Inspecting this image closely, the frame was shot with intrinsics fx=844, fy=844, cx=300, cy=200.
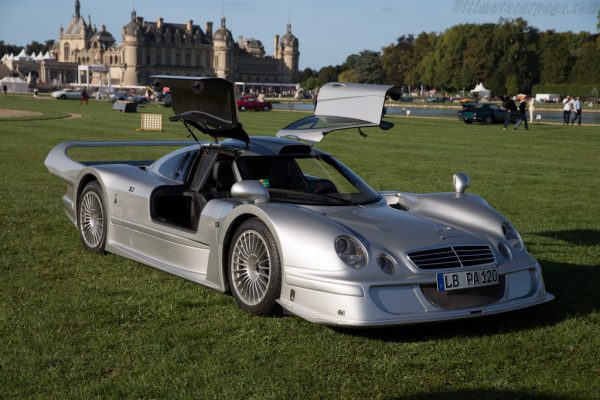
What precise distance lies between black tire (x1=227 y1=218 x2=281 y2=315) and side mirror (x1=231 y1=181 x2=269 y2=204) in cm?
19

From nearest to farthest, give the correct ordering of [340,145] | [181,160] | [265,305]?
[265,305] → [181,160] → [340,145]

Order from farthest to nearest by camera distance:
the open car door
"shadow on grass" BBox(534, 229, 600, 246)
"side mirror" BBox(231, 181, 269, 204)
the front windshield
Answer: "shadow on grass" BBox(534, 229, 600, 246) < the open car door < the front windshield < "side mirror" BBox(231, 181, 269, 204)

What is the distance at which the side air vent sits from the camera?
6.09 m

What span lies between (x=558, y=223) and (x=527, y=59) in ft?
430

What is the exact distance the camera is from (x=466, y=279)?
609 centimetres

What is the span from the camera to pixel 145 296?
7.10 metres

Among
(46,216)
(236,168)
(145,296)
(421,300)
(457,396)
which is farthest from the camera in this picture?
(46,216)

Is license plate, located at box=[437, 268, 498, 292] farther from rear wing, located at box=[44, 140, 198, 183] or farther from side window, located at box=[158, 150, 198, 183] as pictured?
rear wing, located at box=[44, 140, 198, 183]

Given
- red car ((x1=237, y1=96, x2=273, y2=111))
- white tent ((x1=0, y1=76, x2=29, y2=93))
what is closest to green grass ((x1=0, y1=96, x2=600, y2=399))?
red car ((x1=237, y1=96, x2=273, y2=111))

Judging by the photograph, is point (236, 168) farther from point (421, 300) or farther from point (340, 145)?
point (340, 145)

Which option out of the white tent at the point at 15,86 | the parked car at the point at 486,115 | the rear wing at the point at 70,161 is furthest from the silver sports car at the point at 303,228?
the white tent at the point at 15,86

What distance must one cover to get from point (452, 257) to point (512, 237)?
1047mm

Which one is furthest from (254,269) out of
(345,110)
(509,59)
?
(509,59)

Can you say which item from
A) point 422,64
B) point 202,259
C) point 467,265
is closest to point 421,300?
point 467,265
